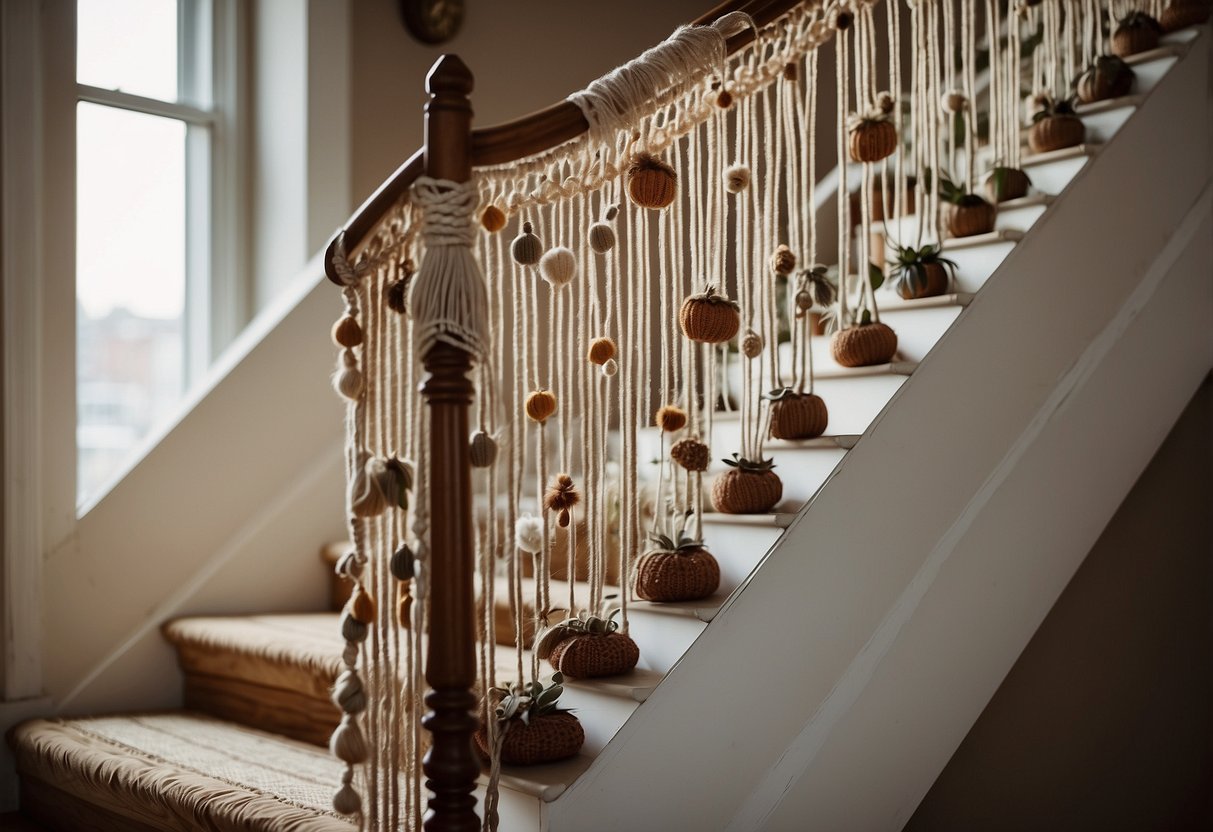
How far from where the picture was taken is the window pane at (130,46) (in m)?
3.06

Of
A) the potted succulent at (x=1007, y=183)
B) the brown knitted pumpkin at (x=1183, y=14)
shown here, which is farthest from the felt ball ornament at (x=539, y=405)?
the brown knitted pumpkin at (x=1183, y=14)

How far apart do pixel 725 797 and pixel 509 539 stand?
514 millimetres

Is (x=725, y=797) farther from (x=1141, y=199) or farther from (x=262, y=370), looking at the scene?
(x=262, y=370)

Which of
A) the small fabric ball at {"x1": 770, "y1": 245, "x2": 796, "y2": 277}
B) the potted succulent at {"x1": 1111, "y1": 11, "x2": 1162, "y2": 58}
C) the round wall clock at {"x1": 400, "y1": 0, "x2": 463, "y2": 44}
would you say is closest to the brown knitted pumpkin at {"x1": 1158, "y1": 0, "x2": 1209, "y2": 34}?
the potted succulent at {"x1": 1111, "y1": 11, "x2": 1162, "y2": 58}

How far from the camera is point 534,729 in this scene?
1.43 meters

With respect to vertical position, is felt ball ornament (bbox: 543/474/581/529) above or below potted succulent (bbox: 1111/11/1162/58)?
below

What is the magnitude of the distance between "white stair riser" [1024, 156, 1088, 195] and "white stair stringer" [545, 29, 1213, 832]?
32 mm

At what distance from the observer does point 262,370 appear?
2.67m

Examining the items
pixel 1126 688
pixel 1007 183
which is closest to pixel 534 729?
pixel 1007 183

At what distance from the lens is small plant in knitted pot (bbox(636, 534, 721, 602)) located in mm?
1587

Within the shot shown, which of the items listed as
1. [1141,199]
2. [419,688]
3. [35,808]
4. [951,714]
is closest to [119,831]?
[35,808]

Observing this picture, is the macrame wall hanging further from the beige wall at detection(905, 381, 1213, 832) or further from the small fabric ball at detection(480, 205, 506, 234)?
the beige wall at detection(905, 381, 1213, 832)

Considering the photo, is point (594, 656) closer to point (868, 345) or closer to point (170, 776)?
point (868, 345)

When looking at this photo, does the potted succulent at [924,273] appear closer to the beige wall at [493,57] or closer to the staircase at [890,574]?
the staircase at [890,574]
